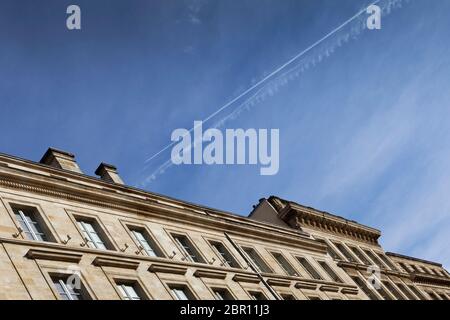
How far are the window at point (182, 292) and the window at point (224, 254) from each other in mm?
4637

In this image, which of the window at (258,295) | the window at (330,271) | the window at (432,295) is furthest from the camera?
the window at (432,295)

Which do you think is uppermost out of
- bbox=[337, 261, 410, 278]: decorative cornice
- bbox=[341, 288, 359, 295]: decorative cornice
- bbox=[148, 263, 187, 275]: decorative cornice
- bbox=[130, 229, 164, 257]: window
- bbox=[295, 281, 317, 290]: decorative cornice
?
bbox=[130, 229, 164, 257]: window

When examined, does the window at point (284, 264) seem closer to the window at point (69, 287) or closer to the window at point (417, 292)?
the window at point (69, 287)

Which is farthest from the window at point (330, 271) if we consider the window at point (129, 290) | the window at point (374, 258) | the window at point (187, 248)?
the window at point (129, 290)

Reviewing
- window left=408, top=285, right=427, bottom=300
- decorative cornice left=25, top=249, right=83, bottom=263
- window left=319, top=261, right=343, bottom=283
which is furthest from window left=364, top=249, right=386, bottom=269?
decorative cornice left=25, top=249, right=83, bottom=263

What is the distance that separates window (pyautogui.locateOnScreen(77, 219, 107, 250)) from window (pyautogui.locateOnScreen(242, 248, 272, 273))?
10489 mm

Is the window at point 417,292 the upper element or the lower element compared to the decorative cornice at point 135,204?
lower

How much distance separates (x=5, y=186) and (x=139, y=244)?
6169 mm

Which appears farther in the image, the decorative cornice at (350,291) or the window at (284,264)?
the decorative cornice at (350,291)

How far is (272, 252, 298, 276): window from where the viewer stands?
32763mm

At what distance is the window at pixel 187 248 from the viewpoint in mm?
26423

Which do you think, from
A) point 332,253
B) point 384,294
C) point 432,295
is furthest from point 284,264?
point 432,295

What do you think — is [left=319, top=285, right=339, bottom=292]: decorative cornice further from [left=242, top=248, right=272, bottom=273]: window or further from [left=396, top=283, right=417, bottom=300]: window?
[left=396, top=283, right=417, bottom=300]: window
